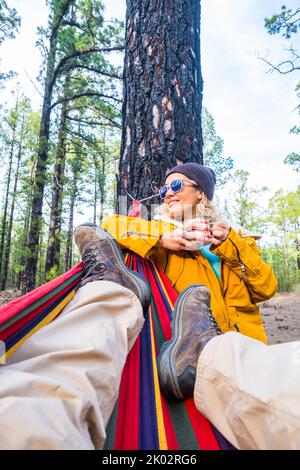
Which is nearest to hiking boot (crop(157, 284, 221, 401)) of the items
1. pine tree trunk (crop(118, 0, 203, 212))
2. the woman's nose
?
the woman's nose

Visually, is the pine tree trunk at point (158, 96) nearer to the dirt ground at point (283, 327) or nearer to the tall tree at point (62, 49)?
the tall tree at point (62, 49)

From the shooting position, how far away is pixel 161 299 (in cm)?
125

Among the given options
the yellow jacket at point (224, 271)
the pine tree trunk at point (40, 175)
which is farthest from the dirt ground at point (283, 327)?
the pine tree trunk at point (40, 175)

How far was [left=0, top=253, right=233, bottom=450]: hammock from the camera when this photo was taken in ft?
2.18

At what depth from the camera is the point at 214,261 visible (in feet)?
5.23

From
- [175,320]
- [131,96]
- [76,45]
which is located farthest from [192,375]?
[76,45]

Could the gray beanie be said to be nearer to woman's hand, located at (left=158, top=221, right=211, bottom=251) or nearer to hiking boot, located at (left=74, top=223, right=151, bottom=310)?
woman's hand, located at (left=158, top=221, right=211, bottom=251)

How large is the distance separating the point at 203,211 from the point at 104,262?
31.7 inches

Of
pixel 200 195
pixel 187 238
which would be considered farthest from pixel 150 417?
pixel 200 195

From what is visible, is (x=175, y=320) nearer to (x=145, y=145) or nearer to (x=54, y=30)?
(x=145, y=145)

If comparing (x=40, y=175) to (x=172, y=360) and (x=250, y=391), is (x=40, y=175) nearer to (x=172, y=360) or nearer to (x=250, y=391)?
(x=172, y=360)

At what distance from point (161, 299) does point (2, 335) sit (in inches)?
27.6

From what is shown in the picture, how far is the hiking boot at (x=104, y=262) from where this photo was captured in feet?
3.67

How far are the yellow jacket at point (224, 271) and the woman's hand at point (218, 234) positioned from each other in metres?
0.02
